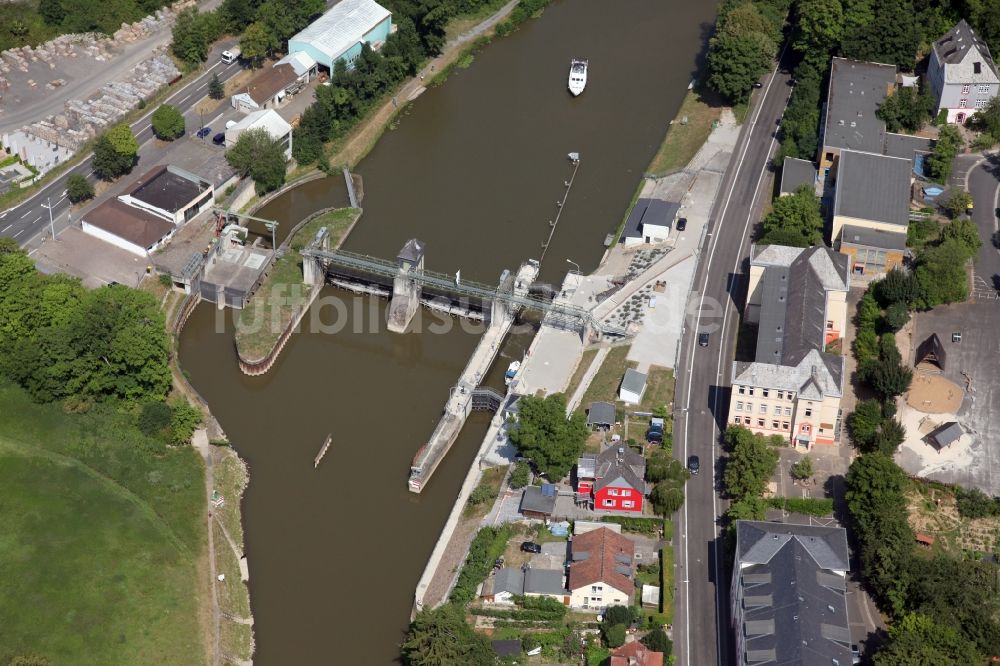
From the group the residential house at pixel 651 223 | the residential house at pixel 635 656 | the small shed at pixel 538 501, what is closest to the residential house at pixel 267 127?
the residential house at pixel 651 223

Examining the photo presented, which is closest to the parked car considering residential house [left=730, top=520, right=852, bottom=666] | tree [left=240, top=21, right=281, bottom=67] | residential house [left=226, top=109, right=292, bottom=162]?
residential house [left=730, top=520, right=852, bottom=666]

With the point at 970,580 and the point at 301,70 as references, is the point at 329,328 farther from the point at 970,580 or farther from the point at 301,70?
the point at 970,580

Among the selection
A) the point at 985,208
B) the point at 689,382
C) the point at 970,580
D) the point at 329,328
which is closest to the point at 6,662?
the point at 329,328

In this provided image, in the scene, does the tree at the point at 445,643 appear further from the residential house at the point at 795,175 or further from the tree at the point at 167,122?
the tree at the point at 167,122

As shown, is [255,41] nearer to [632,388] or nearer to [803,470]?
[632,388]

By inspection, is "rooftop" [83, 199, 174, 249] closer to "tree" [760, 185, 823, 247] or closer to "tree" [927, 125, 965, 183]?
"tree" [760, 185, 823, 247]
